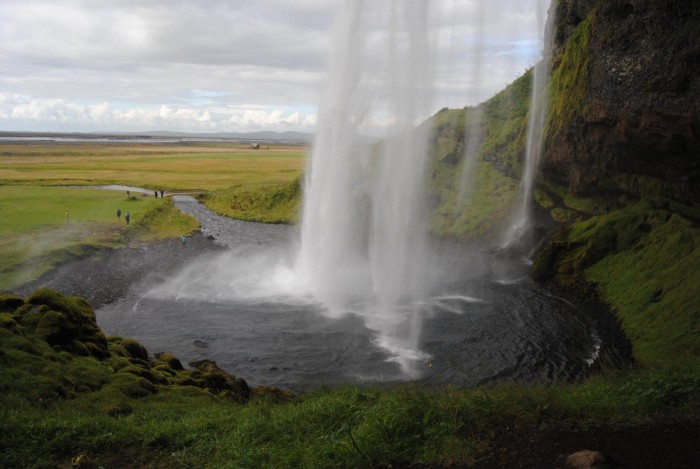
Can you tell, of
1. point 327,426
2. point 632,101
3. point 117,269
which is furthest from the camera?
point 117,269

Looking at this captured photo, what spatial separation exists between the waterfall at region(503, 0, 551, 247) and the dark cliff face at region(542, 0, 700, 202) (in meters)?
4.17

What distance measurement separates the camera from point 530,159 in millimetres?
44562

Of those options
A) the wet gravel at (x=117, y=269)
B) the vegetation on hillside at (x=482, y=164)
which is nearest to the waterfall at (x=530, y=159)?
the vegetation on hillside at (x=482, y=164)

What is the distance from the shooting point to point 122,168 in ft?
345

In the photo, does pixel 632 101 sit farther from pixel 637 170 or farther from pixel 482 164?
pixel 482 164

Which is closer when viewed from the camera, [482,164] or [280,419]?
[280,419]

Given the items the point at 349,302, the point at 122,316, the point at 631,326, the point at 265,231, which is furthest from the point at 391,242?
the point at 265,231

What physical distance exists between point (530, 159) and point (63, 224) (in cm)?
3990

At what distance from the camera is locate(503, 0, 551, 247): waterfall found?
135 feet

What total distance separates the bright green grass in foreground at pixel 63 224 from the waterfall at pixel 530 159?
96.6ft

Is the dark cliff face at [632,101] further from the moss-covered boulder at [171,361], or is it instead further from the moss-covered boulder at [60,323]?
the moss-covered boulder at [60,323]

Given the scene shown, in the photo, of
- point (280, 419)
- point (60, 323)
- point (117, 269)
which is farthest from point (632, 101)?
point (117, 269)

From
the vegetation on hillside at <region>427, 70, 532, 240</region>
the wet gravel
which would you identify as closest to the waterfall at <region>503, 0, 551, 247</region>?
the vegetation on hillside at <region>427, 70, 532, 240</region>

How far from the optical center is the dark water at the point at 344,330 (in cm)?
1992
